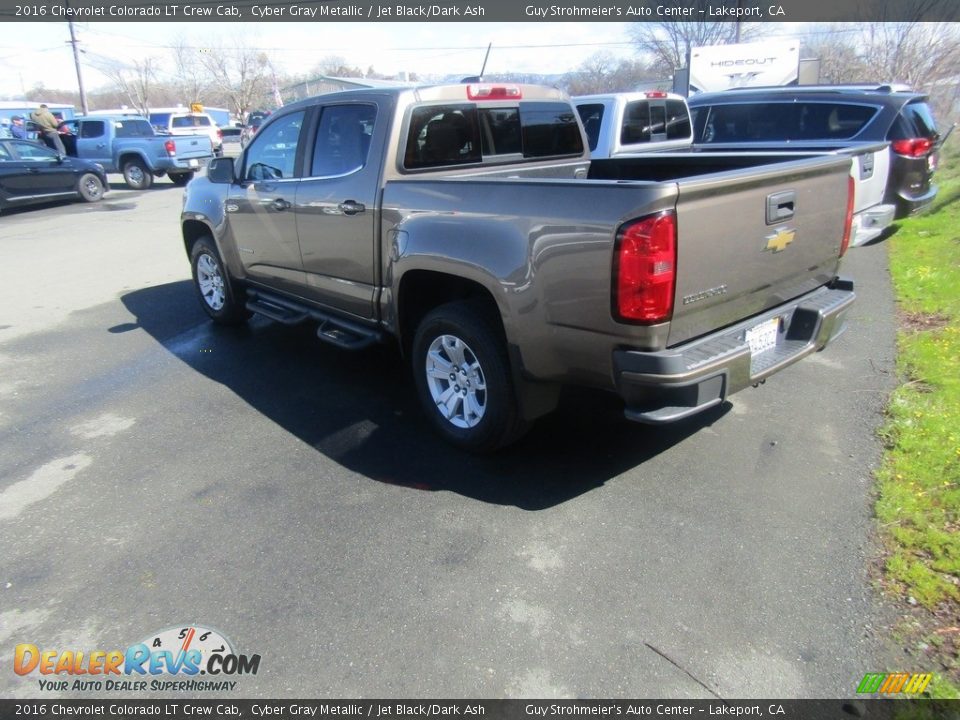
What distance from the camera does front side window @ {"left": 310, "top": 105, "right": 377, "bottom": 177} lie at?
14.4ft

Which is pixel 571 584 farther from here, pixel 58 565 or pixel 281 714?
pixel 58 565

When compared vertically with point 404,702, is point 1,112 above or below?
above

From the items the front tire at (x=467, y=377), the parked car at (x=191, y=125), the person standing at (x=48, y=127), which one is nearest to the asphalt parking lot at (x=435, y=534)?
the front tire at (x=467, y=377)

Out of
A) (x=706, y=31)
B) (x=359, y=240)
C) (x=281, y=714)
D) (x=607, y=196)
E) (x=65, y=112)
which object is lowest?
(x=281, y=714)

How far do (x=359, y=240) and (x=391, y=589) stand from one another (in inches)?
91.2

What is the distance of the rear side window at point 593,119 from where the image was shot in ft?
27.4

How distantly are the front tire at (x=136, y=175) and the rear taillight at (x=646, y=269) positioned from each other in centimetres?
2050

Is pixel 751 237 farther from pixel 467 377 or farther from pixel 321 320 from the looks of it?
pixel 321 320

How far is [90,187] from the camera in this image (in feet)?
55.5

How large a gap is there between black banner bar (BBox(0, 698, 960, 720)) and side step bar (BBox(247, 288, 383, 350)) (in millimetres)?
2503

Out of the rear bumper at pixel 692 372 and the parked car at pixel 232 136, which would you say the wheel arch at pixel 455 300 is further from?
the parked car at pixel 232 136

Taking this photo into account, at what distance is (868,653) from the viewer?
2.49 meters

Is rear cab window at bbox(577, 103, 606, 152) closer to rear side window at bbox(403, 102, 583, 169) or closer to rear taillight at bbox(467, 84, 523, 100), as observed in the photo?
rear side window at bbox(403, 102, 583, 169)

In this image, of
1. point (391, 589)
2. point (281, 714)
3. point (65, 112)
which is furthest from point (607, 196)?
point (65, 112)
